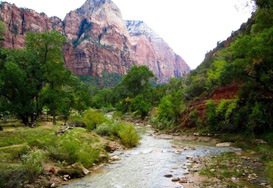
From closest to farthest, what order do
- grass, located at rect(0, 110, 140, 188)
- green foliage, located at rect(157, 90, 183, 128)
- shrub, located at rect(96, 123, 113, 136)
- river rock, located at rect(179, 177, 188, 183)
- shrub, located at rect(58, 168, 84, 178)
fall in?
grass, located at rect(0, 110, 140, 188)
river rock, located at rect(179, 177, 188, 183)
shrub, located at rect(58, 168, 84, 178)
shrub, located at rect(96, 123, 113, 136)
green foliage, located at rect(157, 90, 183, 128)

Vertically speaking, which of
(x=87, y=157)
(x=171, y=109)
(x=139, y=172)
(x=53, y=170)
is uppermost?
(x=171, y=109)

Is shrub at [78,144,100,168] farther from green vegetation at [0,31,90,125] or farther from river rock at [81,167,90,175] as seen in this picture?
green vegetation at [0,31,90,125]

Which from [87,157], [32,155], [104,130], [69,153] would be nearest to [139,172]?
[87,157]

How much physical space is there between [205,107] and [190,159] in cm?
1527

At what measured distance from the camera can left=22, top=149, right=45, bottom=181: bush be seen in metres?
11.9

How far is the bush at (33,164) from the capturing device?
11.9 metres

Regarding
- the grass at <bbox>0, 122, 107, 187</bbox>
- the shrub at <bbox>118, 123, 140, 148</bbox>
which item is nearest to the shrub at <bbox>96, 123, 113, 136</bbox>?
the shrub at <bbox>118, 123, 140, 148</bbox>

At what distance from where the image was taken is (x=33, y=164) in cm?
1249

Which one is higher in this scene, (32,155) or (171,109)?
(171,109)

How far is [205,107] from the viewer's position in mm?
31906

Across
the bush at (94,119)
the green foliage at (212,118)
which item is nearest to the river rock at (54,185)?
the bush at (94,119)

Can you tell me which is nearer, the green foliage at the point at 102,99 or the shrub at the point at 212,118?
the shrub at the point at 212,118

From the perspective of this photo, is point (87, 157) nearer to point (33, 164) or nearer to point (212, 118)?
point (33, 164)

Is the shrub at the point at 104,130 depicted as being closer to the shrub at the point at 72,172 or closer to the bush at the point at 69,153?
the bush at the point at 69,153
